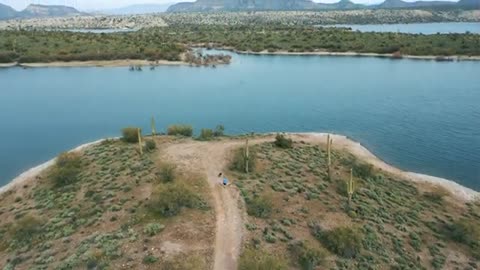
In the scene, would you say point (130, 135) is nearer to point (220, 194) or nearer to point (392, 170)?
point (220, 194)

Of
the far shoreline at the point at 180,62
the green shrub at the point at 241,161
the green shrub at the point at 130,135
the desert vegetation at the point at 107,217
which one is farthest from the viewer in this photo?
the far shoreline at the point at 180,62

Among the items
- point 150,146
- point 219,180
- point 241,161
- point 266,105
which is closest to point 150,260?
point 219,180

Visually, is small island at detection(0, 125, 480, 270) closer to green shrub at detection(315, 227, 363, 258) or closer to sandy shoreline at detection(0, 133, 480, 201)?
green shrub at detection(315, 227, 363, 258)

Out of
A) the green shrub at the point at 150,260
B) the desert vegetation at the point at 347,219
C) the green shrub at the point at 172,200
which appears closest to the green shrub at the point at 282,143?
the desert vegetation at the point at 347,219

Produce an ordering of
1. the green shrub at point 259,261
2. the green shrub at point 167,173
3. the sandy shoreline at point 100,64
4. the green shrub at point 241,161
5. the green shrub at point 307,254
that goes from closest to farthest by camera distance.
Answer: the green shrub at point 259,261
the green shrub at point 307,254
the green shrub at point 167,173
the green shrub at point 241,161
the sandy shoreline at point 100,64

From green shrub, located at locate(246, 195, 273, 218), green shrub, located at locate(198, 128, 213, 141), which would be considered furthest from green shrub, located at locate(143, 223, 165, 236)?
green shrub, located at locate(198, 128, 213, 141)

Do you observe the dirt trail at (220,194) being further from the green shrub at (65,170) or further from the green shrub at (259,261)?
the green shrub at (65,170)

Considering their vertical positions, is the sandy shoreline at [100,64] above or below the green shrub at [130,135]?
above
